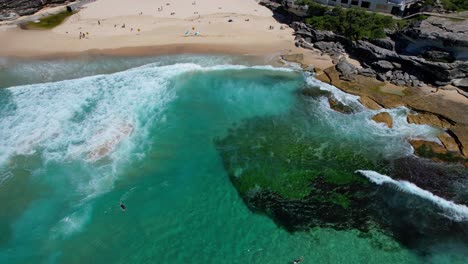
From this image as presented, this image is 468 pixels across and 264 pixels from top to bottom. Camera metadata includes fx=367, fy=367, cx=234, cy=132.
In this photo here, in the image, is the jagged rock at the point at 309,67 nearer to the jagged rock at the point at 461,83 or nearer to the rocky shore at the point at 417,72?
the rocky shore at the point at 417,72

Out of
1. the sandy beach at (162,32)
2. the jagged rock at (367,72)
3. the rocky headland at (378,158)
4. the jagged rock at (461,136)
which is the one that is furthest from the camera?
the sandy beach at (162,32)

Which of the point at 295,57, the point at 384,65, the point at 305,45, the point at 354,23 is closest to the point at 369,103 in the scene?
the point at 384,65

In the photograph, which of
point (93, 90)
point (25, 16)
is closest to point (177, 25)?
point (93, 90)

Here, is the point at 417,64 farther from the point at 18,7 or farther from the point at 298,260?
the point at 18,7

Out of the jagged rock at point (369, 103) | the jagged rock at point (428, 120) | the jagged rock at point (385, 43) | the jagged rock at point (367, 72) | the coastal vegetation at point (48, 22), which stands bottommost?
the jagged rock at point (428, 120)

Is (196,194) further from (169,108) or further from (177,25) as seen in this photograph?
(177,25)

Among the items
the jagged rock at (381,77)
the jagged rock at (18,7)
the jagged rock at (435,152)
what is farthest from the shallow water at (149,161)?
the jagged rock at (18,7)

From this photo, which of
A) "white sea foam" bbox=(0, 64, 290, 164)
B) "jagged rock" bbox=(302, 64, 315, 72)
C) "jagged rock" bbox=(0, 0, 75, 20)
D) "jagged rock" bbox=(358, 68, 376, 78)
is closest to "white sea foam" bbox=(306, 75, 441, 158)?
"jagged rock" bbox=(358, 68, 376, 78)
